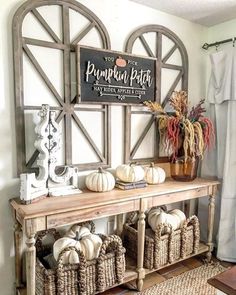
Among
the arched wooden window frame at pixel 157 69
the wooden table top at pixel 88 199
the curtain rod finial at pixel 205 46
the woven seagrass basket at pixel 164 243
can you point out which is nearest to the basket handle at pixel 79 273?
the wooden table top at pixel 88 199

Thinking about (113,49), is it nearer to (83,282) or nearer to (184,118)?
(184,118)

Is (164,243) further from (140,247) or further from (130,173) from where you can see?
(130,173)

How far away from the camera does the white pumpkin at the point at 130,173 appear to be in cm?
222

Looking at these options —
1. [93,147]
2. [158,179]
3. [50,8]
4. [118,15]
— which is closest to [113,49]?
[118,15]

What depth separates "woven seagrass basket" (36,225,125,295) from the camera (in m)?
1.77

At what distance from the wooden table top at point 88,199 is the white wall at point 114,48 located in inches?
9.8

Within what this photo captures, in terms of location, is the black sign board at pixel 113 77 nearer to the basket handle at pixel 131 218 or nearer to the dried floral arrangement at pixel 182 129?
the dried floral arrangement at pixel 182 129

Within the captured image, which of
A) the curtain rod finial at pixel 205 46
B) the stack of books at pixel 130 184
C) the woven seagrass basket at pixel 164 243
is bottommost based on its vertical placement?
the woven seagrass basket at pixel 164 243

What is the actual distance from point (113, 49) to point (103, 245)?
1641 mm

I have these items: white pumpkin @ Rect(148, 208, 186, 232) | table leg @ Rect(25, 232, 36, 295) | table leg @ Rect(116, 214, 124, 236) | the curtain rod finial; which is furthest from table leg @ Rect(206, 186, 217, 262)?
table leg @ Rect(25, 232, 36, 295)

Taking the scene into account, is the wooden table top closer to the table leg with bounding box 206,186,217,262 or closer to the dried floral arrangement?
the table leg with bounding box 206,186,217,262

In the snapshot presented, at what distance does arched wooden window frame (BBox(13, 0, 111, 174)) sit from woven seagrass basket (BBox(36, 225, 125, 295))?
2.23ft

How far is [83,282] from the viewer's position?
1.83m

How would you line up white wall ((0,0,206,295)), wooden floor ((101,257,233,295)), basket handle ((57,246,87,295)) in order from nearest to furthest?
basket handle ((57,246,87,295)), white wall ((0,0,206,295)), wooden floor ((101,257,233,295))
